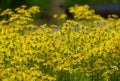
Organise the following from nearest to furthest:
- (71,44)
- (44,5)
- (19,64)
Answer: (19,64) → (71,44) → (44,5)

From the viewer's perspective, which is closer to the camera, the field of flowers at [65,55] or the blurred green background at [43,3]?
the field of flowers at [65,55]

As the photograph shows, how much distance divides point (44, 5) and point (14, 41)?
340 inches

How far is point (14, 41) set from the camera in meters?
6.72

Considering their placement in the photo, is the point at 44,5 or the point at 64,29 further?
the point at 44,5

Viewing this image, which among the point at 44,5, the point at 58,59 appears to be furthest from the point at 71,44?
the point at 44,5

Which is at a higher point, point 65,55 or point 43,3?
point 65,55

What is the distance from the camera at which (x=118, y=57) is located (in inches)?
254

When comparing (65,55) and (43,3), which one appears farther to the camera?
(43,3)

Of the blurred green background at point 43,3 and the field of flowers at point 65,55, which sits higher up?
the field of flowers at point 65,55

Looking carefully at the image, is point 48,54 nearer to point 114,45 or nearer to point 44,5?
point 114,45

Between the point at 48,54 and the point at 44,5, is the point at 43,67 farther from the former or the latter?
the point at 44,5

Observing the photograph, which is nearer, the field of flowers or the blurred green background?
the field of flowers

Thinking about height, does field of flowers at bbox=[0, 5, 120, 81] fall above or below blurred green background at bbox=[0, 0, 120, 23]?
above

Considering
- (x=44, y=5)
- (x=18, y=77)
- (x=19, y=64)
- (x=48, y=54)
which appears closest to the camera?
(x=18, y=77)
